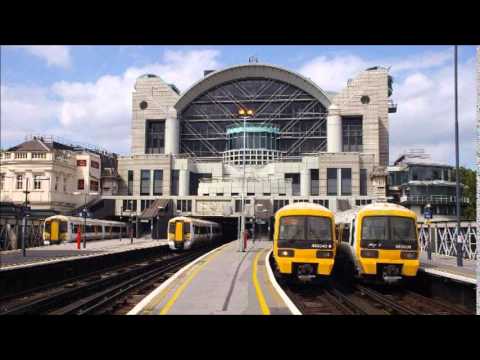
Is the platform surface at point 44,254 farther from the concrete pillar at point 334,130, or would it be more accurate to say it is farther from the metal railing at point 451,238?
the concrete pillar at point 334,130

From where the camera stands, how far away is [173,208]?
A: 8750cm

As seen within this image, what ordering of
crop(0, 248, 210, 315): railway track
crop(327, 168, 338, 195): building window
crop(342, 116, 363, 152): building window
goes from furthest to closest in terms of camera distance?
1. crop(342, 116, 363, 152): building window
2. crop(327, 168, 338, 195): building window
3. crop(0, 248, 210, 315): railway track

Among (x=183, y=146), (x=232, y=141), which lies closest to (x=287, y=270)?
(x=232, y=141)


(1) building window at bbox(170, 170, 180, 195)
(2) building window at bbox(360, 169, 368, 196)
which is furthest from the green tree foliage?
(1) building window at bbox(170, 170, 180, 195)

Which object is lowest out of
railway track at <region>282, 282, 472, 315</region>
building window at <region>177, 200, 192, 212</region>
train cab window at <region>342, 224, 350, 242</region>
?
railway track at <region>282, 282, 472, 315</region>

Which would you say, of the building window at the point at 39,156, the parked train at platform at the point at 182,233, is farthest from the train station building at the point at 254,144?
the parked train at platform at the point at 182,233

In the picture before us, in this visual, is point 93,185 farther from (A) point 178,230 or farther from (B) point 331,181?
(B) point 331,181

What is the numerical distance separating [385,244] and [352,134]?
8208 centimetres

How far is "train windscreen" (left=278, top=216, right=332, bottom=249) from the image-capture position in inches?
752

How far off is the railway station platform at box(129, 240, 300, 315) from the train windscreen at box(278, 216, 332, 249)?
161cm

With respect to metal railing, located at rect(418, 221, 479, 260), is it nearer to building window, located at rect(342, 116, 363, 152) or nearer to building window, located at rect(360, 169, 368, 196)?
building window, located at rect(360, 169, 368, 196)

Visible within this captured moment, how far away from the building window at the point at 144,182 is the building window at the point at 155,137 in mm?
12205
